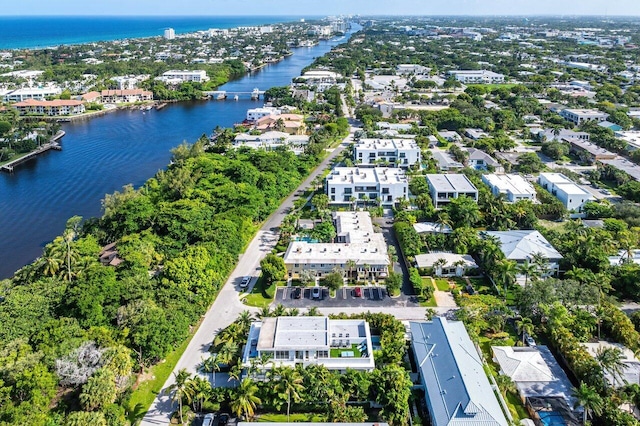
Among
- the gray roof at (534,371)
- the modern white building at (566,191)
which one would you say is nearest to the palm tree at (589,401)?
the gray roof at (534,371)

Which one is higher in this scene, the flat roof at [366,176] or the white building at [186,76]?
the white building at [186,76]

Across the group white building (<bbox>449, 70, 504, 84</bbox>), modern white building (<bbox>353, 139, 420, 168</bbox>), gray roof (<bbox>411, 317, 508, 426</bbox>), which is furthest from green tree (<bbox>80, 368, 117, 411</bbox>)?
white building (<bbox>449, 70, 504, 84</bbox>)

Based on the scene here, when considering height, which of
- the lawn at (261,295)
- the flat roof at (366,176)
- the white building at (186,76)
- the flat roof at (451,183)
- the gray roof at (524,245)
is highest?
the white building at (186,76)

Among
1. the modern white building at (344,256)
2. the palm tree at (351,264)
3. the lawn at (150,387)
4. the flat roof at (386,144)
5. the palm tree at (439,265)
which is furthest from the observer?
the flat roof at (386,144)

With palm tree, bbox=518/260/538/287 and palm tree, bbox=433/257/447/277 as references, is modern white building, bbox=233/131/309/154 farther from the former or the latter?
palm tree, bbox=518/260/538/287

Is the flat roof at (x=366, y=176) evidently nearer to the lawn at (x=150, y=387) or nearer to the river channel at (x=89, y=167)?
the river channel at (x=89, y=167)

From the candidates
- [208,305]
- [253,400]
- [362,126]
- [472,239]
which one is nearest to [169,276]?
[208,305]
